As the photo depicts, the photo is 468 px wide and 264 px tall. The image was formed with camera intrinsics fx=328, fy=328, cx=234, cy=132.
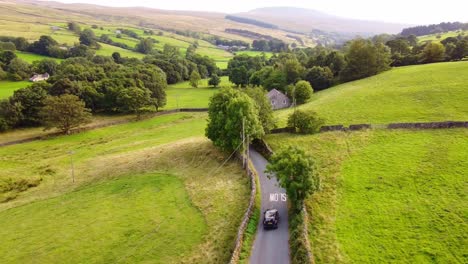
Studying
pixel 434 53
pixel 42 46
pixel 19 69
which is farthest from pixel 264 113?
pixel 42 46

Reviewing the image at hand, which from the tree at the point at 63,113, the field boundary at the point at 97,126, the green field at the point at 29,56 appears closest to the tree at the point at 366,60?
the field boundary at the point at 97,126

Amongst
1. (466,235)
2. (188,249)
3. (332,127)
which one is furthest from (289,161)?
(332,127)

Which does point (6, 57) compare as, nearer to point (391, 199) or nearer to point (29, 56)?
point (29, 56)

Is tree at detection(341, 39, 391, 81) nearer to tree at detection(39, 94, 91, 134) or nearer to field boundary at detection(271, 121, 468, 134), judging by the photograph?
field boundary at detection(271, 121, 468, 134)

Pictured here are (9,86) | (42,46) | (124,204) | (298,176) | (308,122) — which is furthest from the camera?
(42,46)

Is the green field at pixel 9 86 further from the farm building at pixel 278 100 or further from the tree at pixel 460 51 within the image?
the tree at pixel 460 51

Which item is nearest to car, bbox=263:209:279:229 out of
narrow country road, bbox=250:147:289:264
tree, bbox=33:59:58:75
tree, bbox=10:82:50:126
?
narrow country road, bbox=250:147:289:264
